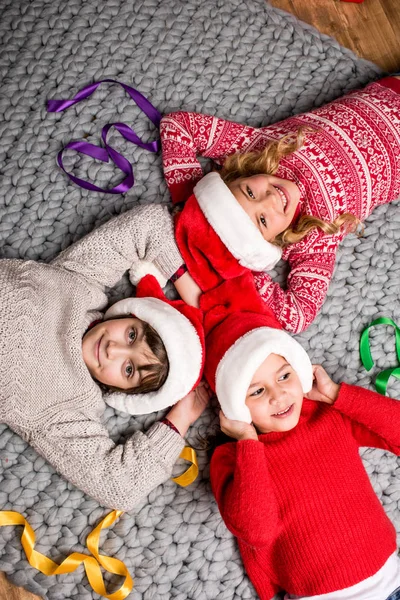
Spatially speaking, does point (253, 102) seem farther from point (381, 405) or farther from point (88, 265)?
point (381, 405)

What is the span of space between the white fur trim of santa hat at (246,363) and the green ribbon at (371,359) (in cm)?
20

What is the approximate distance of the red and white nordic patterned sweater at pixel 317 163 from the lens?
128 cm

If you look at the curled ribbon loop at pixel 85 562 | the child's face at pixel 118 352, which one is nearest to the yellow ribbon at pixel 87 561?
the curled ribbon loop at pixel 85 562

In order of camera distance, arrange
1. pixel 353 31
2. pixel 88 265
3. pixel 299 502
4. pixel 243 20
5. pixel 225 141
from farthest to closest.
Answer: pixel 353 31 → pixel 243 20 → pixel 225 141 → pixel 88 265 → pixel 299 502

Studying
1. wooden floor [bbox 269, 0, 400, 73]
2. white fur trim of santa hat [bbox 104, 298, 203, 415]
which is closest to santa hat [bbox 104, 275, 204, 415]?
white fur trim of santa hat [bbox 104, 298, 203, 415]

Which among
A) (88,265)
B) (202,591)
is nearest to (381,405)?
Answer: (202,591)

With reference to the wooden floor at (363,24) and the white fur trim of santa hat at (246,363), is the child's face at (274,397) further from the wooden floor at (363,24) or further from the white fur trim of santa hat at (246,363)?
the wooden floor at (363,24)

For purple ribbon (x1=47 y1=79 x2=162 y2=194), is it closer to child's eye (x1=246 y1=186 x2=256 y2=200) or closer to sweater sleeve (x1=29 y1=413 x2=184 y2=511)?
child's eye (x1=246 y1=186 x2=256 y2=200)

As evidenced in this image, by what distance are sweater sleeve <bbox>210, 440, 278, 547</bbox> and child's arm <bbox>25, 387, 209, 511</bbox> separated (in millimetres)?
122

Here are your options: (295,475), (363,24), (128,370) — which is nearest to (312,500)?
(295,475)

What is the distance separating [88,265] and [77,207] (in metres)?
0.17

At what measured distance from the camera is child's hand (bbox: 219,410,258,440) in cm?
113

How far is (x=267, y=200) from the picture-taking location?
1210 millimetres

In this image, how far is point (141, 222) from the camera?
1.22 m
